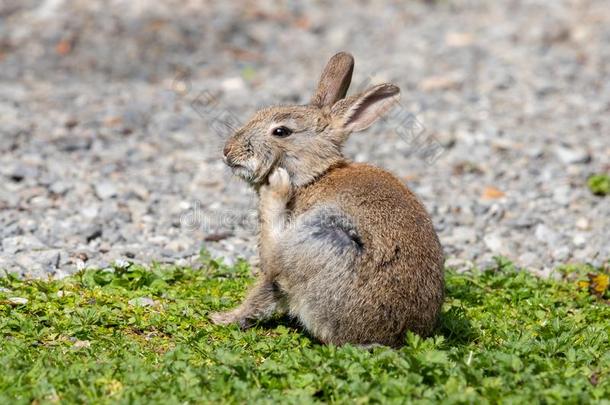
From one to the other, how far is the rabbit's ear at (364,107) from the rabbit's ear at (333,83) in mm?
364

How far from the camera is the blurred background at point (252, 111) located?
9.87 meters

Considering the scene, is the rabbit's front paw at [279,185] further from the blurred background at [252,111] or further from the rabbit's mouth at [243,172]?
the blurred background at [252,111]

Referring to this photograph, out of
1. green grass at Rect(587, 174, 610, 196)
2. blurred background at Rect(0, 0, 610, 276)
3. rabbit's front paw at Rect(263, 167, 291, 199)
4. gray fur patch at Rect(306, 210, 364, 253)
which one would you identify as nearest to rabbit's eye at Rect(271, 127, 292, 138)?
rabbit's front paw at Rect(263, 167, 291, 199)

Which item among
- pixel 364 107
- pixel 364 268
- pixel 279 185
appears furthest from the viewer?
pixel 364 107

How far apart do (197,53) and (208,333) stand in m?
9.81

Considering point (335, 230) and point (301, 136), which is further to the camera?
point (301, 136)

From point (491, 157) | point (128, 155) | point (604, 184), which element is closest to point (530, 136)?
point (491, 157)

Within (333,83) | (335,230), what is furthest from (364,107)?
(335,230)

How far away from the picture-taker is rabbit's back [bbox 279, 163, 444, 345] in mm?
6715

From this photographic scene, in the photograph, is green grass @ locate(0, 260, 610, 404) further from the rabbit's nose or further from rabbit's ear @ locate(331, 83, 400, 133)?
rabbit's ear @ locate(331, 83, 400, 133)

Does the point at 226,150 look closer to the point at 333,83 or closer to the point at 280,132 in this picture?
the point at 280,132

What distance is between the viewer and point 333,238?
22.2 feet

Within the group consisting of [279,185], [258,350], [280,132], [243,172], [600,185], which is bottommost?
[258,350]

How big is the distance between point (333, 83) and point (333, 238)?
6.90 ft
